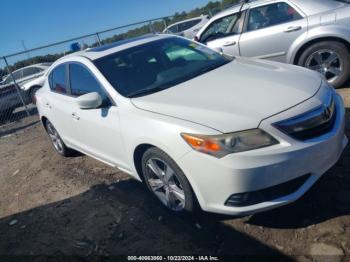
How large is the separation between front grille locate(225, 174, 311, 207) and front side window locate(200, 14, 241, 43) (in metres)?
4.38

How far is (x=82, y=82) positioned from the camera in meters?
4.30

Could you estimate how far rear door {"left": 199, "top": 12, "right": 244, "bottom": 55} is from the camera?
6.55m

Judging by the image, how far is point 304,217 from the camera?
3113 millimetres

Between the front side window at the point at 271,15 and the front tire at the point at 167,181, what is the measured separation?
3.96 m

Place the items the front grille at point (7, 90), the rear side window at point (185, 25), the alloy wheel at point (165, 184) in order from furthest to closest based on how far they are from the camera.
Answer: the rear side window at point (185, 25) → the front grille at point (7, 90) → the alloy wheel at point (165, 184)

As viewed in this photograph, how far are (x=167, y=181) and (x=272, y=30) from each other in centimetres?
393

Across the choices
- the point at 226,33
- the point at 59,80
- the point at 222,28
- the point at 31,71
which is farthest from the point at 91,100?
the point at 31,71

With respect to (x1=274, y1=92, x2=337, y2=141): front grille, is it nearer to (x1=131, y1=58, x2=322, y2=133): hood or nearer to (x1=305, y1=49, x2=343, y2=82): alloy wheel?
(x1=131, y1=58, x2=322, y2=133): hood

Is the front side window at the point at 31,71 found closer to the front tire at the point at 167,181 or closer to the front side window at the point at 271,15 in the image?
the front side window at the point at 271,15

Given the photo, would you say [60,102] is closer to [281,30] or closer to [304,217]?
[304,217]

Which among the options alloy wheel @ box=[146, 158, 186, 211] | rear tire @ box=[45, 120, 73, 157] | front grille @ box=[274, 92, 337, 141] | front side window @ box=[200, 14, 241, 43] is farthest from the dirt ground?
front side window @ box=[200, 14, 241, 43]

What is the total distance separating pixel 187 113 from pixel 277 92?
2.61 ft

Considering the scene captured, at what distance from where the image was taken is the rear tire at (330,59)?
553cm

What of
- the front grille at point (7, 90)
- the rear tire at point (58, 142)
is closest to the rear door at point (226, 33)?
the rear tire at point (58, 142)
